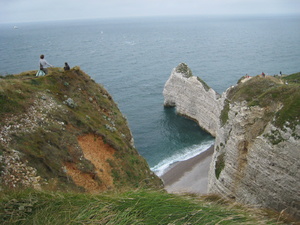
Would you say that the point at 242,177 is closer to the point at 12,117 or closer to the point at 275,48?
the point at 12,117

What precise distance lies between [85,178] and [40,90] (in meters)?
9.40

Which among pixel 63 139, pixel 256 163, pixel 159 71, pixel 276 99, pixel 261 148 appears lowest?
pixel 256 163

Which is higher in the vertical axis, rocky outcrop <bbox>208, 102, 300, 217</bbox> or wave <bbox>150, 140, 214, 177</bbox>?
rocky outcrop <bbox>208, 102, 300, 217</bbox>

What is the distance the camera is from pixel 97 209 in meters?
8.13

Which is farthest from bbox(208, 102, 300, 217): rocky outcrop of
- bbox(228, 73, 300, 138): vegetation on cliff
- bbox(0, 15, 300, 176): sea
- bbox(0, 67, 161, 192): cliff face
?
bbox(0, 15, 300, 176): sea

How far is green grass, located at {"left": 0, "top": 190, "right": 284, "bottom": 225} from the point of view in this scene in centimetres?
777

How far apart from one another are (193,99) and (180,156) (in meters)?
16.2

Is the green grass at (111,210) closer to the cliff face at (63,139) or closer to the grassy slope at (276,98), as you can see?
the cliff face at (63,139)

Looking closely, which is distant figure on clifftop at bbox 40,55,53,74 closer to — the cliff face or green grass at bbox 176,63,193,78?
the cliff face

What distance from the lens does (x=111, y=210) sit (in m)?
8.16

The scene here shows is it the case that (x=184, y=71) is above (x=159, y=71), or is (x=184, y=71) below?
above

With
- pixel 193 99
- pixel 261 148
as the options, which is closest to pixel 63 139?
pixel 261 148

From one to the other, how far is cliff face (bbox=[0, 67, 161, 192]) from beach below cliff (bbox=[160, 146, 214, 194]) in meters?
16.7

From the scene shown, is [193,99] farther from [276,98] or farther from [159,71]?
[159,71]
